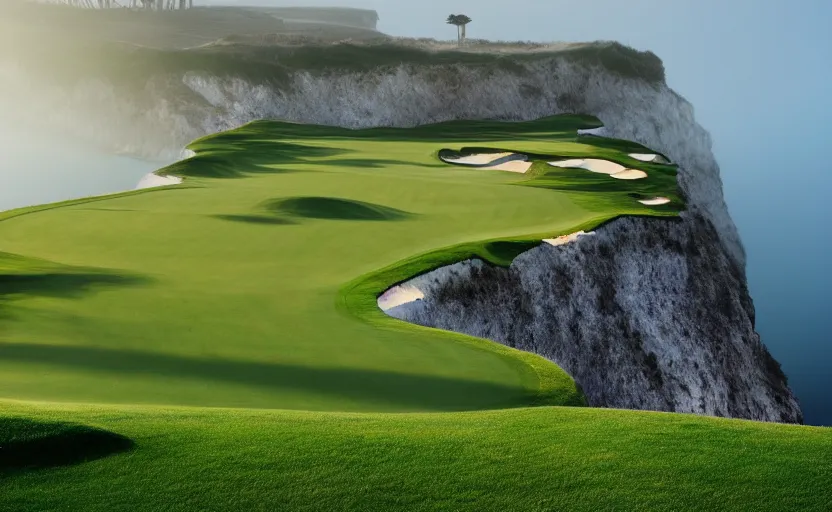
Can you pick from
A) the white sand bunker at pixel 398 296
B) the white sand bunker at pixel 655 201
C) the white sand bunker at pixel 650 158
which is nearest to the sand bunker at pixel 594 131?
the white sand bunker at pixel 650 158

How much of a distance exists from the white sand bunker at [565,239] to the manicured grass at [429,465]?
39.2ft

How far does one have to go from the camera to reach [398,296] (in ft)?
48.0

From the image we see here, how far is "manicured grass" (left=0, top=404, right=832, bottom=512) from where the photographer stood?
19.1 feet

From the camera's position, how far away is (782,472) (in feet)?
21.1

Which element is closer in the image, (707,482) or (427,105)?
(707,482)

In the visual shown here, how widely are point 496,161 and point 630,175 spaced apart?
7164 millimetres

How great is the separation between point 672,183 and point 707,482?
23.2 meters

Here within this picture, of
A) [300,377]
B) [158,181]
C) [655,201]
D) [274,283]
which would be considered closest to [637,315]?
[655,201]

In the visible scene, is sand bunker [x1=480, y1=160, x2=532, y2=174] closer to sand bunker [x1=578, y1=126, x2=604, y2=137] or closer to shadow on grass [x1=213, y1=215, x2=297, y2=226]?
shadow on grass [x1=213, y1=215, x2=297, y2=226]

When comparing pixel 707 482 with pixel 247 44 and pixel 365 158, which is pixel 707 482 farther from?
pixel 247 44

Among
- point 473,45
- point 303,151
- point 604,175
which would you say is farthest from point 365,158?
point 473,45

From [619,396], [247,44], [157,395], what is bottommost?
[619,396]

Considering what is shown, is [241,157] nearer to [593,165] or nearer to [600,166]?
[593,165]

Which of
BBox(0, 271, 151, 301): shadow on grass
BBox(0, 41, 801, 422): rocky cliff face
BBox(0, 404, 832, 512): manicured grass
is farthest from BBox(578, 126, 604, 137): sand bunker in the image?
BBox(0, 404, 832, 512): manicured grass
